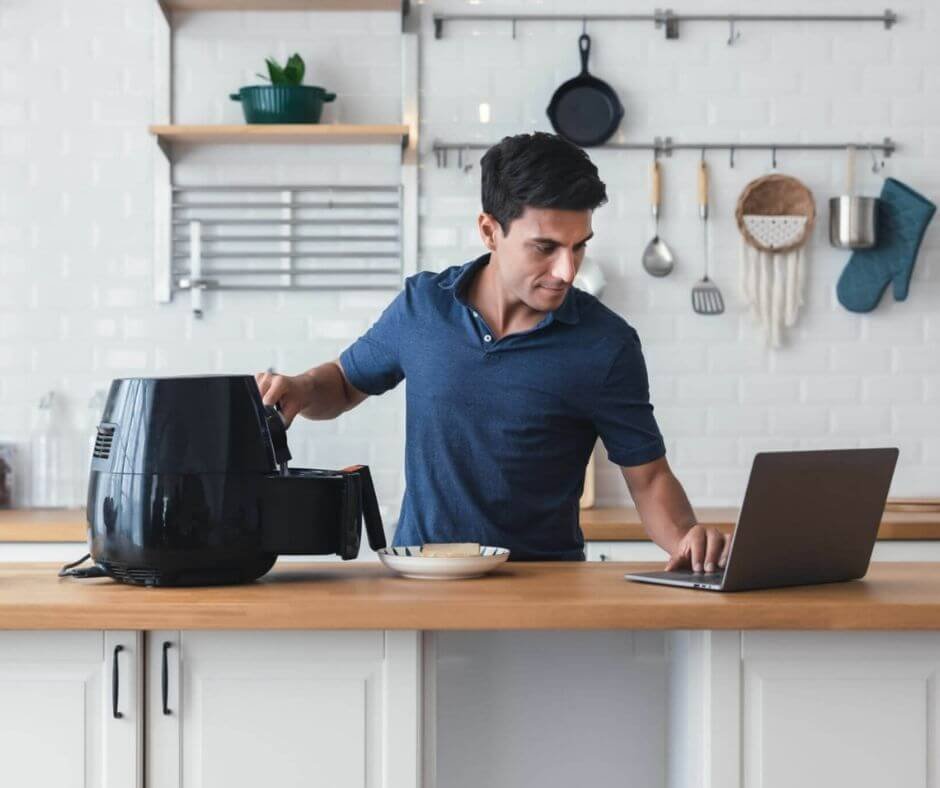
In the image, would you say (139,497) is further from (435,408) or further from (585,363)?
(585,363)

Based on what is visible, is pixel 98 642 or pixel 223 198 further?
pixel 223 198

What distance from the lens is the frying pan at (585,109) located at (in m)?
4.18

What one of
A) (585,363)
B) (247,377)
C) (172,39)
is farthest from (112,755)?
(172,39)

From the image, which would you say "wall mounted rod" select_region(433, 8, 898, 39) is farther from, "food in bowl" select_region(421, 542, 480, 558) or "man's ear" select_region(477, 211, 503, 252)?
"food in bowl" select_region(421, 542, 480, 558)

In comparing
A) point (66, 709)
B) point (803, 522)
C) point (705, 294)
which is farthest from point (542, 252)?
point (705, 294)

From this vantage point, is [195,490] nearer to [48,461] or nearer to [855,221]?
[48,461]

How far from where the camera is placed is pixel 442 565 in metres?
2.21

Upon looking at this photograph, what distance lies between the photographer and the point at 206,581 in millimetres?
2129

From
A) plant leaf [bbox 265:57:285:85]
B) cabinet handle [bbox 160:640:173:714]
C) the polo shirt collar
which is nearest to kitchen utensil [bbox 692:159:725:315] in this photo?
plant leaf [bbox 265:57:285:85]

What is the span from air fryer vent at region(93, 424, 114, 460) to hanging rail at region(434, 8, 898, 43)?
2.40 m

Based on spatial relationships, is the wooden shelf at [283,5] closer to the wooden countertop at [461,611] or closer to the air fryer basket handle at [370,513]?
the air fryer basket handle at [370,513]

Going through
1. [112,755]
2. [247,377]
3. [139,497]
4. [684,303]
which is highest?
[684,303]

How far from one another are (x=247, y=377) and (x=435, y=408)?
1.88 ft

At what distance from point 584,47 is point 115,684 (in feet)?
9.27
